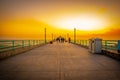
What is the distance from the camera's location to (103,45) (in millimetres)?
16734

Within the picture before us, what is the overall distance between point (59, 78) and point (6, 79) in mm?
2157

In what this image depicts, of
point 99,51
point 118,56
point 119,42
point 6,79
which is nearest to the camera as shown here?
point 6,79

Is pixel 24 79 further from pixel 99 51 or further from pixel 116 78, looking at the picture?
pixel 99 51

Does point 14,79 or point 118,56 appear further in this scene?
point 118,56

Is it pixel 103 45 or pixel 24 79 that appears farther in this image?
pixel 103 45

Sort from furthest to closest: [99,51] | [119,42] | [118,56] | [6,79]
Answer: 1. [99,51]
2. [119,42]
3. [118,56]
4. [6,79]

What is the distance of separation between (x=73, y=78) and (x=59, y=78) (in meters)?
0.58

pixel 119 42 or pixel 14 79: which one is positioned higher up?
pixel 119 42

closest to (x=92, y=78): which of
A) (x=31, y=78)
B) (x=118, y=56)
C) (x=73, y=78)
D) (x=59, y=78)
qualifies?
(x=73, y=78)

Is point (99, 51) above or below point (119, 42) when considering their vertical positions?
below

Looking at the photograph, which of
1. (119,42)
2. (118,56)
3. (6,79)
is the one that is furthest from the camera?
(119,42)

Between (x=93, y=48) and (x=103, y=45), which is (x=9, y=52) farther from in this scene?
(x=103, y=45)

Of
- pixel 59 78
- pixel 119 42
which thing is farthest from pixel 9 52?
pixel 119 42

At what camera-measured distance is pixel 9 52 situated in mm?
13516
